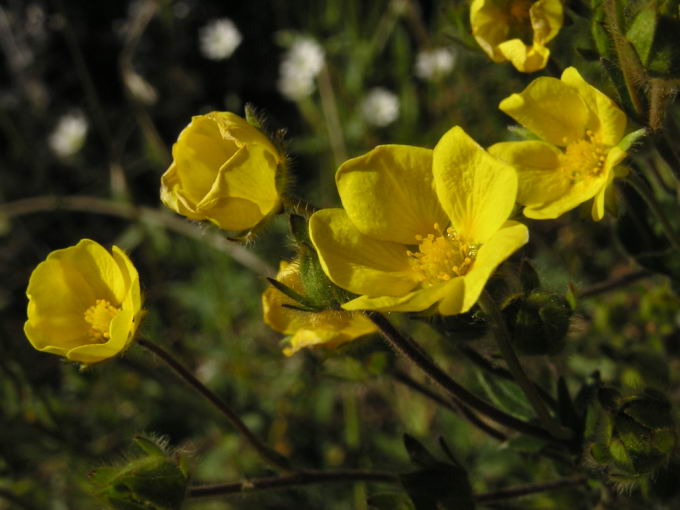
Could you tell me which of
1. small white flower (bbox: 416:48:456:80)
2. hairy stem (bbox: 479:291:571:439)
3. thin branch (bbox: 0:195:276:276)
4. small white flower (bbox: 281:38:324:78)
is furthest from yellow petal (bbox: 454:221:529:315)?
small white flower (bbox: 281:38:324:78)

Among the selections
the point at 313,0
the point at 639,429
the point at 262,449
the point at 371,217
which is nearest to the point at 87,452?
the point at 262,449

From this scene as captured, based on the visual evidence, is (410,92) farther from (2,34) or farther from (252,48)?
(2,34)

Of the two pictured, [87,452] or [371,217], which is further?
[87,452]

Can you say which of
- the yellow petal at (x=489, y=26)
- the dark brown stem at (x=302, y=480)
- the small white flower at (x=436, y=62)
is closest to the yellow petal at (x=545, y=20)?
the yellow petal at (x=489, y=26)

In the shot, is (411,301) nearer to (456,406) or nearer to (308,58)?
(456,406)

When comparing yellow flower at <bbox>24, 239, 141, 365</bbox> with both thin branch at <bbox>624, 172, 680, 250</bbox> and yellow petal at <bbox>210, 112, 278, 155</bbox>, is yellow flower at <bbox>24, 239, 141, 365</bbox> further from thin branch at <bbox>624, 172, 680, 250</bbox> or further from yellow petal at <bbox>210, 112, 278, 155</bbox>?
thin branch at <bbox>624, 172, 680, 250</bbox>

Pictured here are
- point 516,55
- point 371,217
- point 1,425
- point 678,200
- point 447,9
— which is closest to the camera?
point 371,217
